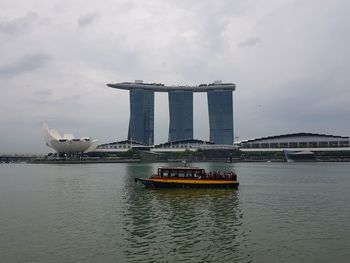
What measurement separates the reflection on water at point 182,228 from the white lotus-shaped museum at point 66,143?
124 meters

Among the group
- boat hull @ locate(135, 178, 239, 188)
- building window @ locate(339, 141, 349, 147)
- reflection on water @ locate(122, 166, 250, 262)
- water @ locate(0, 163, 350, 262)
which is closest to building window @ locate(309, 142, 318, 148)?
building window @ locate(339, 141, 349, 147)

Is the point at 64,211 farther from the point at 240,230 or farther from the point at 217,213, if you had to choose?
the point at 240,230

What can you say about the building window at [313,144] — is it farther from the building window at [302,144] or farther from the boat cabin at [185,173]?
the boat cabin at [185,173]

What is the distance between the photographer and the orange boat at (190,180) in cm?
4403

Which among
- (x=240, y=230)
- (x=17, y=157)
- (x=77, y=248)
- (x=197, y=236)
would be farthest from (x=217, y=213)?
(x=17, y=157)

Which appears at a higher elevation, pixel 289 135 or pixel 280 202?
pixel 289 135

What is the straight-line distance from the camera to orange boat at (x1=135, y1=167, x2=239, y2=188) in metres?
44.0

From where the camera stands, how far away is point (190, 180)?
145 ft

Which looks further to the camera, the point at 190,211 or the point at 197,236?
the point at 190,211

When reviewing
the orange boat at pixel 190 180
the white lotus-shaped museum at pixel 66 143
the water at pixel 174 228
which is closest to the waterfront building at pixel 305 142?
the white lotus-shaped museum at pixel 66 143

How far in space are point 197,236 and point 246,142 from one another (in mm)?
167465

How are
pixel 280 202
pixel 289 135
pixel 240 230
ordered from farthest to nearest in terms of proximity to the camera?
1. pixel 289 135
2. pixel 280 202
3. pixel 240 230

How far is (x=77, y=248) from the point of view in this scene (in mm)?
18078

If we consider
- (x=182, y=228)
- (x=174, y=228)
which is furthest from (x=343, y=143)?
(x=174, y=228)
